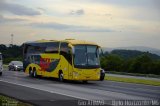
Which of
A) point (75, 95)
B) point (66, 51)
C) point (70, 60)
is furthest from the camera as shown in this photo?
point (66, 51)

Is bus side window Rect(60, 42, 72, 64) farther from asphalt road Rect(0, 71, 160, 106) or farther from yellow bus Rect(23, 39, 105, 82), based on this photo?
asphalt road Rect(0, 71, 160, 106)

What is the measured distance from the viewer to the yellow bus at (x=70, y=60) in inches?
1188

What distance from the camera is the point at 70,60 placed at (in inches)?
1203

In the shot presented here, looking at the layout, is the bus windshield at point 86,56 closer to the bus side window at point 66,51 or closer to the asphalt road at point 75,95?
the bus side window at point 66,51

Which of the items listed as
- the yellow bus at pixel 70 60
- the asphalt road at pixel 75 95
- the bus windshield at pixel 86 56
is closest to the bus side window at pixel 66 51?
the yellow bus at pixel 70 60

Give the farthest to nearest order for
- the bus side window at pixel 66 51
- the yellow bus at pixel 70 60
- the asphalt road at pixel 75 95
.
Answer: the bus side window at pixel 66 51 < the yellow bus at pixel 70 60 < the asphalt road at pixel 75 95

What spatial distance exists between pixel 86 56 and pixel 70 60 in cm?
120

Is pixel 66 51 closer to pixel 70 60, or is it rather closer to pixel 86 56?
pixel 70 60

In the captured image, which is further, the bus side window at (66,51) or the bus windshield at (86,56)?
the bus side window at (66,51)

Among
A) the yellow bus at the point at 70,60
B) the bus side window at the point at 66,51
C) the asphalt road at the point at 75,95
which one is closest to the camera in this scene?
the asphalt road at the point at 75,95

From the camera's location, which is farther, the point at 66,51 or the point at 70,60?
the point at 66,51

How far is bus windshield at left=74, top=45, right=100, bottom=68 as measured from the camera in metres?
30.2

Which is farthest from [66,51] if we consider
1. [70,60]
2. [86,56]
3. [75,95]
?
[75,95]

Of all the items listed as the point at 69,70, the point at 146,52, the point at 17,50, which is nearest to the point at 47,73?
the point at 69,70
